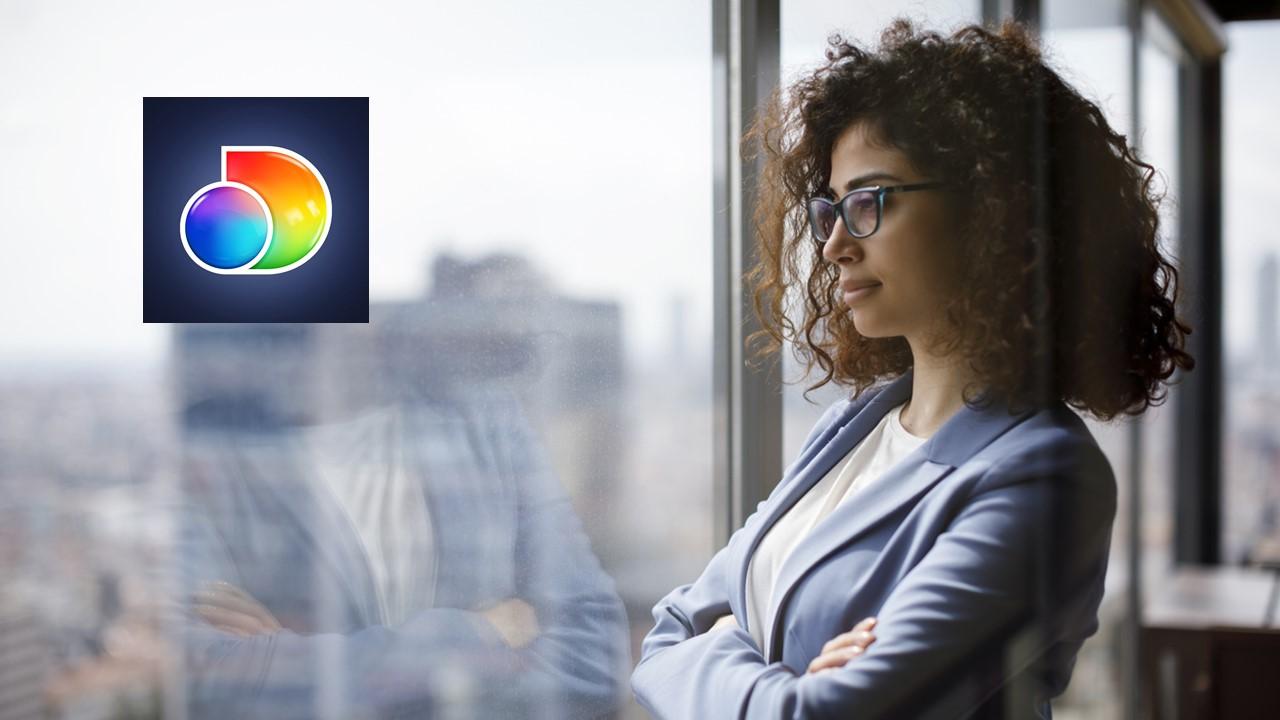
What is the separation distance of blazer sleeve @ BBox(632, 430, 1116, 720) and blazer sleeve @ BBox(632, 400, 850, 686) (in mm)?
218

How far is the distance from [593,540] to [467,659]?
24 centimetres

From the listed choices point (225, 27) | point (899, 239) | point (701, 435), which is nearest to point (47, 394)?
point (225, 27)

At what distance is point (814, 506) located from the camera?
4.26 ft

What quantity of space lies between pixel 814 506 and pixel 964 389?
0.73 ft

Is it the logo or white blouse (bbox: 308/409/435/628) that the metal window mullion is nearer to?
white blouse (bbox: 308/409/435/628)

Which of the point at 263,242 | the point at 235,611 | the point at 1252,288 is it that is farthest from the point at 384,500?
the point at 1252,288

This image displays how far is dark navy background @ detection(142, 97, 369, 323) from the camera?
1409 mm

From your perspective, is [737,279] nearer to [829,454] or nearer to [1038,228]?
[829,454]

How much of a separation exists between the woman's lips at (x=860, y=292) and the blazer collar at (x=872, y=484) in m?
0.12

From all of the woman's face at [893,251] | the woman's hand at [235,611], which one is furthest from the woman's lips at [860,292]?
the woman's hand at [235,611]

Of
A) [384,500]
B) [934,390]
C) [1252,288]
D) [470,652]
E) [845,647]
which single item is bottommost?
[470,652]

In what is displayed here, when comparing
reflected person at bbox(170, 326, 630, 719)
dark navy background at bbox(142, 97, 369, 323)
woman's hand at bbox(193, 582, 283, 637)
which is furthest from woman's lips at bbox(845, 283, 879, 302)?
woman's hand at bbox(193, 582, 283, 637)

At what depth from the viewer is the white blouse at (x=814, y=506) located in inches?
49.6

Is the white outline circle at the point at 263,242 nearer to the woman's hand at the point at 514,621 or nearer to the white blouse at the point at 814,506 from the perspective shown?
the woman's hand at the point at 514,621
